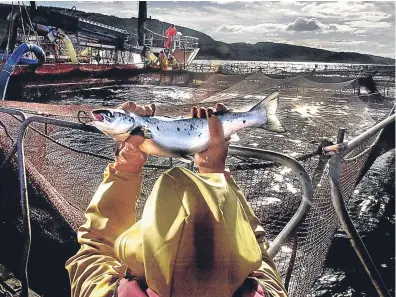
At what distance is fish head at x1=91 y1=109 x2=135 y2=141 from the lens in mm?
2070

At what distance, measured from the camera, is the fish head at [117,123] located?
2.07 metres

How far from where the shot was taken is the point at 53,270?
5.88 meters

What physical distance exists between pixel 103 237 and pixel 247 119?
1.26 metres

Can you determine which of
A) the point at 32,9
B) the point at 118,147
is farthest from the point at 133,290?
the point at 32,9

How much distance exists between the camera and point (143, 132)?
2.10 m

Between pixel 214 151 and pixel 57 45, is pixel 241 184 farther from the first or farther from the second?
pixel 57 45

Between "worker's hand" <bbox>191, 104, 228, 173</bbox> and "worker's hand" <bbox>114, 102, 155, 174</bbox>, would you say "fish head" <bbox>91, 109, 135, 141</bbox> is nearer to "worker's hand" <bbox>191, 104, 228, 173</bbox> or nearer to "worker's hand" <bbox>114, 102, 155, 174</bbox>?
"worker's hand" <bbox>114, 102, 155, 174</bbox>

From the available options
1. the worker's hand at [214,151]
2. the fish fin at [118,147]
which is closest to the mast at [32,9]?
the fish fin at [118,147]

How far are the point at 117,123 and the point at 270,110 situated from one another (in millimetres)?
1352

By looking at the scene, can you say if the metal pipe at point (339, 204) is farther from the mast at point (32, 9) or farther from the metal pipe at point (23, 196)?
the mast at point (32, 9)

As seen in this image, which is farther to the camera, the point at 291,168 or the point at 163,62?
the point at 163,62

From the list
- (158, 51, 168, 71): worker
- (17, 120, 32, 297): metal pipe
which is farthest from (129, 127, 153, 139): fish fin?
(158, 51, 168, 71): worker

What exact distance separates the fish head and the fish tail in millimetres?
1114

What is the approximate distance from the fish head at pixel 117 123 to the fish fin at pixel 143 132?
24mm
